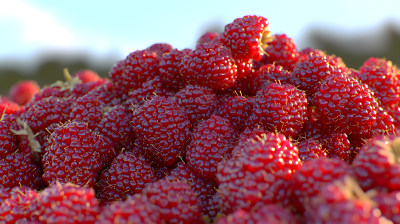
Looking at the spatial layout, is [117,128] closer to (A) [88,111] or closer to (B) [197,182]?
(A) [88,111]

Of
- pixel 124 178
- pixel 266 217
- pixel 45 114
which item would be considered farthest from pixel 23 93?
pixel 266 217

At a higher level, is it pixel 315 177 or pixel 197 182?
pixel 315 177

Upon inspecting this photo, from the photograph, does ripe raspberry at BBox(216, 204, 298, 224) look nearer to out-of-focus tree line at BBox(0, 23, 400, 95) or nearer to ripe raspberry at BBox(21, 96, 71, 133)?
ripe raspberry at BBox(21, 96, 71, 133)

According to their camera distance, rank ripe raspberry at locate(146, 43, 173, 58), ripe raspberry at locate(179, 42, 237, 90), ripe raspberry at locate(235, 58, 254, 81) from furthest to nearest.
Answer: ripe raspberry at locate(146, 43, 173, 58), ripe raspberry at locate(235, 58, 254, 81), ripe raspberry at locate(179, 42, 237, 90)

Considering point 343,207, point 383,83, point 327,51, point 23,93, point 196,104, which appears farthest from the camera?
point 327,51

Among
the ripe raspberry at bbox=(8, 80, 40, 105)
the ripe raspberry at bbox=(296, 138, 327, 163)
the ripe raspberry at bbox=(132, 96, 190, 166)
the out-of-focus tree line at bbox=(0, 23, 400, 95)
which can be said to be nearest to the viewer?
the ripe raspberry at bbox=(296, 138, 327, 163)

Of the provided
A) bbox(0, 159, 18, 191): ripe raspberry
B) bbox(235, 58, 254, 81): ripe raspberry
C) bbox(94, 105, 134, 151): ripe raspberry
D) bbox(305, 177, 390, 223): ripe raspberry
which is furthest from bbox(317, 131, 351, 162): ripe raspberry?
bbox(0, 159, 18, 191): ripe raspberry
